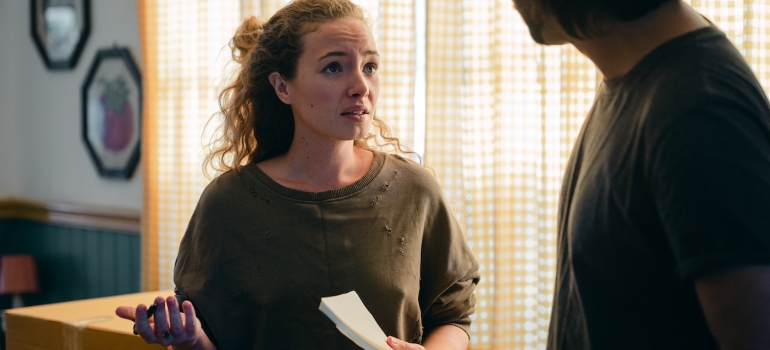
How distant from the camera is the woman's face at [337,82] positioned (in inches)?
69.0

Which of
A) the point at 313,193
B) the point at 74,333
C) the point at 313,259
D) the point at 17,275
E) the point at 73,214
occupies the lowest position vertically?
the point at 17,275

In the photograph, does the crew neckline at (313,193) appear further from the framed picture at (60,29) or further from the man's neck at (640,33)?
the framed picture at (60,29)

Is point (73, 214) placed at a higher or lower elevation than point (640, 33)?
lower

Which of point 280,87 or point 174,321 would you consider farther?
point 280,87

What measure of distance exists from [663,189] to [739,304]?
0.13 metres

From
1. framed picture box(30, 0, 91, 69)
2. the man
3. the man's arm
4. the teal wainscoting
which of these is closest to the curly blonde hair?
the man

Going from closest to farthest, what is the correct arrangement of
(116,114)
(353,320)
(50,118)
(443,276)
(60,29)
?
(353,320), (443,276), (116,114), (60,29), (50,118)

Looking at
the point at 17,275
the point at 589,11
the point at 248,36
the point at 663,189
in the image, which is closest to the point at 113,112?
the point at 17,275

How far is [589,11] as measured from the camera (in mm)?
900

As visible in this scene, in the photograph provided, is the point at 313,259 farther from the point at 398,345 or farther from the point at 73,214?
the point at 73,214

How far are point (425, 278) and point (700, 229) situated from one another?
1152 mm

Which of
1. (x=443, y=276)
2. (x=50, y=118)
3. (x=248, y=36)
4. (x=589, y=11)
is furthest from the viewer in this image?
(x=50, y=118)

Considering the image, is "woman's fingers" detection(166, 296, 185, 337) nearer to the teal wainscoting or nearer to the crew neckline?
the crew neckline

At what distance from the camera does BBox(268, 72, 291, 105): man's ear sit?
73.4 inches
